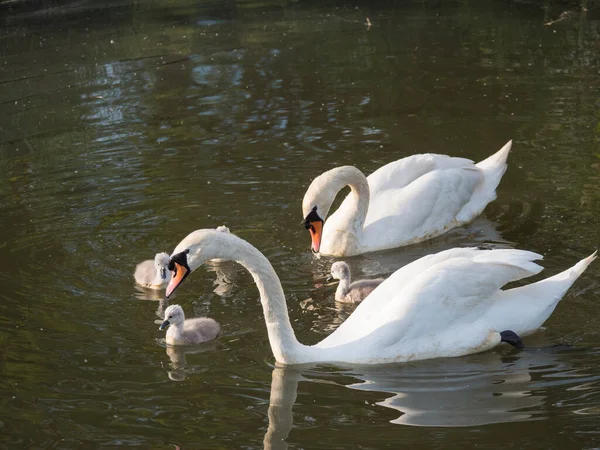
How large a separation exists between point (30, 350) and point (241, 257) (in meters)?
1.96

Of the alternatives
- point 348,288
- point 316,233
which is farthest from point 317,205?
point 348,288

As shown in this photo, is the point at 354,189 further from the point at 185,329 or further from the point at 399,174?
the point at 185,329

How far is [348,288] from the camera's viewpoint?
28.9ft

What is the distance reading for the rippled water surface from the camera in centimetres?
663

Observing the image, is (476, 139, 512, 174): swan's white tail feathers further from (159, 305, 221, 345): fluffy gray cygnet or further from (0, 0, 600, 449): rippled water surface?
(159, 305, 221, 345): fluffy gray cygnet

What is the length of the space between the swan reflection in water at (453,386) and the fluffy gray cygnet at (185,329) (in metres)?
0.82

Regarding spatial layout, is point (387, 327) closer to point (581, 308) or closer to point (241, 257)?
point (241, 257)

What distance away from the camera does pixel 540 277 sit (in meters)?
8.98

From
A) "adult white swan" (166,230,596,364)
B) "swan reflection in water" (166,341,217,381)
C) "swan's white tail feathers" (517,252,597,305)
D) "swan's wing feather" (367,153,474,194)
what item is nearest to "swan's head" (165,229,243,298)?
"adult white swan" (166,230,596,364)

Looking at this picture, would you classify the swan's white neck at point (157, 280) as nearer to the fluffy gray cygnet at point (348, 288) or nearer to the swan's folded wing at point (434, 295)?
the fluffy gray cygnet at point (348, 288)

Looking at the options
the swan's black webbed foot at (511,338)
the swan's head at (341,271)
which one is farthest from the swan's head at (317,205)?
the swan's black webbed foot at (511,338)

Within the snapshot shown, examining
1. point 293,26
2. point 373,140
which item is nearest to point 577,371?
point 373,140

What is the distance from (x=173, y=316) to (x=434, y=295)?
2013 millimetres

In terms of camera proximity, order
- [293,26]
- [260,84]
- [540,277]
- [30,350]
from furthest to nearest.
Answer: [293,26], [260,84], [540,277], [30,350]
